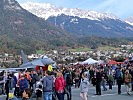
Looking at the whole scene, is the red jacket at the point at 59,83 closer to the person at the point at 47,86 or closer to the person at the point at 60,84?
the person at the point at 60,84

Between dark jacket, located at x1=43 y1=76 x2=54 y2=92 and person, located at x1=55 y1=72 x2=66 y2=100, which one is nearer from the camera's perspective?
dark jacket, located at x1=43 y1=76 x2=54 y2=92

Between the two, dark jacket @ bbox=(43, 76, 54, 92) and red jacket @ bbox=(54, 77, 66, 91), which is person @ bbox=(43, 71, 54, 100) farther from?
red jacket @ bbox=(54, 77, 66, 91)

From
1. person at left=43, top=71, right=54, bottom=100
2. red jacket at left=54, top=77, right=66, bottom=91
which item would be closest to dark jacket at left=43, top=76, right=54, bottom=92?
person at left=43, top=71, right=54, bottom=100

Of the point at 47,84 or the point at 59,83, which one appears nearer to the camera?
the point at 47,84

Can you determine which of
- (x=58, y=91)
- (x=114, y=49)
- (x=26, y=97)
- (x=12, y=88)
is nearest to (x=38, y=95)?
(x=58, y=91)

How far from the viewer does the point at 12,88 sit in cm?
2077

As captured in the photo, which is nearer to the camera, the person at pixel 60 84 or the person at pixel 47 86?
the person at pixel 47 86

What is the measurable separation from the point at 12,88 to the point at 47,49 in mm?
167732

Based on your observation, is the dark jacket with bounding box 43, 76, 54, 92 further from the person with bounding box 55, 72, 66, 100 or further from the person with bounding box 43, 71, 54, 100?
the person with bounding box 55, 72, 66, 100

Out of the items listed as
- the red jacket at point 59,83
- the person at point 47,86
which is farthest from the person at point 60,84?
the person at point 47,86

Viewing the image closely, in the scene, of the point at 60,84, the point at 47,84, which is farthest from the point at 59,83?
the point at 47,84

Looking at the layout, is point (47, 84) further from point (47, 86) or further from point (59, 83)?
point (59, 83)

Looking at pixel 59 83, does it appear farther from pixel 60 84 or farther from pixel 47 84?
pixel 47 84

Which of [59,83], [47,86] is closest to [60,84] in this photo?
[59,83]
